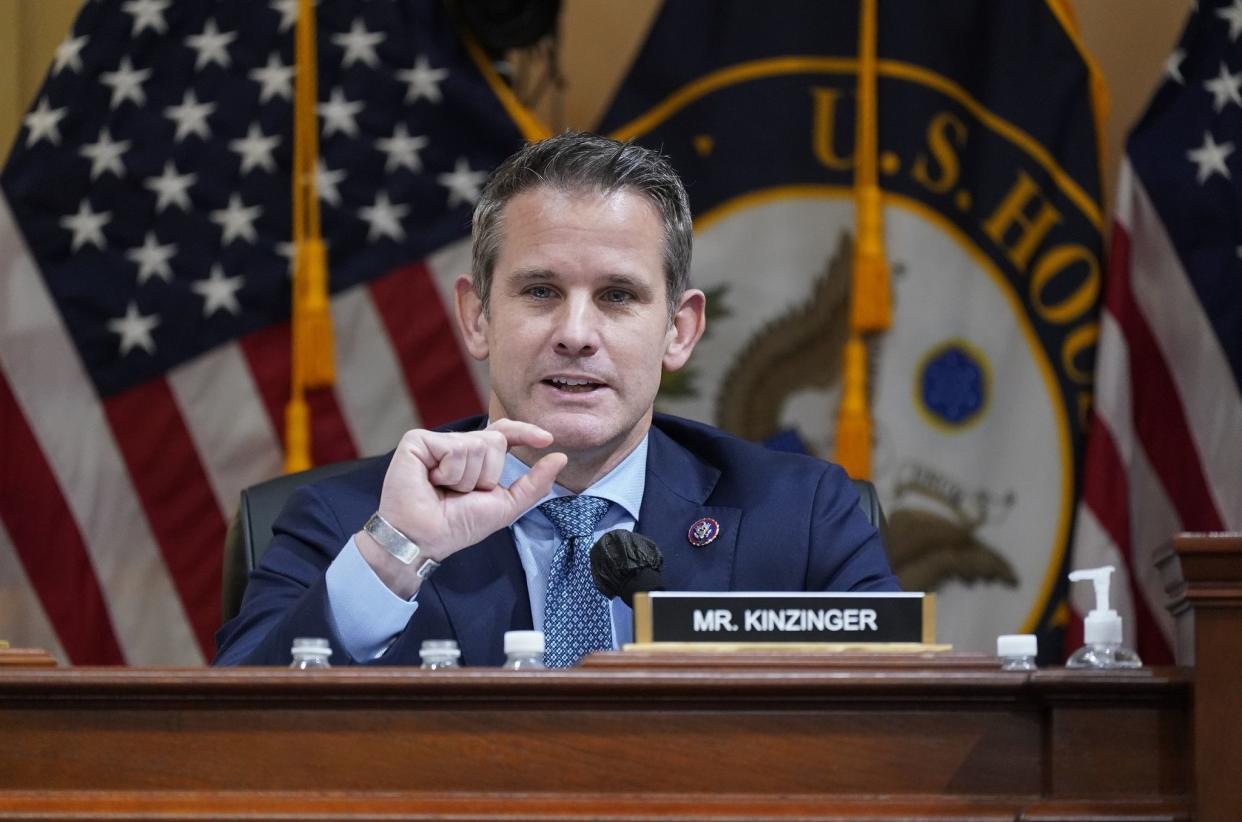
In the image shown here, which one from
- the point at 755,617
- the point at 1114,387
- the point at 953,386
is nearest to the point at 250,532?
the point at 755,617

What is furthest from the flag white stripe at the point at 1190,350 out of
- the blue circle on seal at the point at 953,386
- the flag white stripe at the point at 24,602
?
the flag white stripe at the point at 24,602

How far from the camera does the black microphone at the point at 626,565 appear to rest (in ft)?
6.24

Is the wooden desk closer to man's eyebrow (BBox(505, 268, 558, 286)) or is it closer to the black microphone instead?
the black microphone

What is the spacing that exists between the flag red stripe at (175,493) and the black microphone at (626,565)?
7.79 feet

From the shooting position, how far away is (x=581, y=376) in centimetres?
234

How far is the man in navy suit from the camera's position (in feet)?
7.36

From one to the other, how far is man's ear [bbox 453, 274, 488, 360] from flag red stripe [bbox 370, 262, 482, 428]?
1.51 meters

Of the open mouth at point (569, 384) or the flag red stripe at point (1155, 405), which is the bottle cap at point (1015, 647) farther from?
the flag red stripe at point (1155, 405)

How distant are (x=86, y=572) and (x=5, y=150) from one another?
3.68 ft

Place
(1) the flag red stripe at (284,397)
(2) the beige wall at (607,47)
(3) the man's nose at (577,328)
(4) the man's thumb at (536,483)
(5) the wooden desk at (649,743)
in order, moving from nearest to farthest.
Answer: (5) the wooden desk at (649,743), (4) the man's thumb at (536,483), (3) the man's nose at (577,328), (1) the flag red stripe at (284,397), (2) the beige wall at (607,47)

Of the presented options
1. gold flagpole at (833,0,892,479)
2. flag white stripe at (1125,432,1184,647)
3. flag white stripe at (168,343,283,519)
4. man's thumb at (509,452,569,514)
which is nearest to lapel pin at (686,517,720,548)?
man's thumb at (509,452,569,514)

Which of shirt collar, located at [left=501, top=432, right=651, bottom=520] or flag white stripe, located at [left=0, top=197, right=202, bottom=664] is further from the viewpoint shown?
flag white stripe, located at [left=0, top=197, right=202, bottom=664]

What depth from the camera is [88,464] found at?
412 centimetres

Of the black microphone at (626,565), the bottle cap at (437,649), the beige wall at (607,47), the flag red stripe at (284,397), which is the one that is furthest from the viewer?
the beige wall at (607,47)
